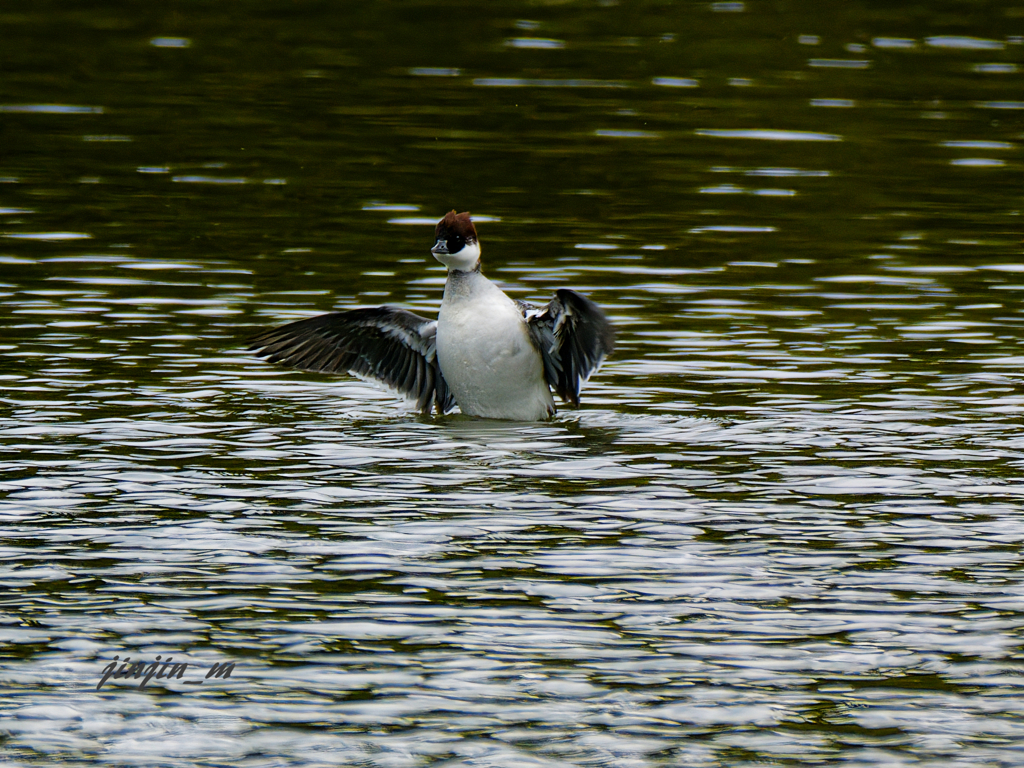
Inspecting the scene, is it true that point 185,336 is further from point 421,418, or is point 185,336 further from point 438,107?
point 438,107

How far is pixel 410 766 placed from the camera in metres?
6.58

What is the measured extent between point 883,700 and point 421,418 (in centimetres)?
659

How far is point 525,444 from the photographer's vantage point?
12117 millimetres

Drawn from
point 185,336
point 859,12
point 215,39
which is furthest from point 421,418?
point 859,12

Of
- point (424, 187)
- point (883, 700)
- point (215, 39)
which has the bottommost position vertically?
point (883, 700)

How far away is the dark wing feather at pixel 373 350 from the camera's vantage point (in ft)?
44.1

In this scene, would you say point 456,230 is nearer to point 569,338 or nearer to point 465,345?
point 465,345

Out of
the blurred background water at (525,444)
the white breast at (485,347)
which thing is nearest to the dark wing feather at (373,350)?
the blurred background water at (525,444)

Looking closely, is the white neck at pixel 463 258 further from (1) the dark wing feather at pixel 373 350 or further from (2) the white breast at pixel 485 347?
(1) the dark wing feather at pixel 373 350

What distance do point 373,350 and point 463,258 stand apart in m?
1.38

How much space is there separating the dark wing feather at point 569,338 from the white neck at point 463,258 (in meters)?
0.55

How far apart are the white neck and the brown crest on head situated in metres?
0.05
